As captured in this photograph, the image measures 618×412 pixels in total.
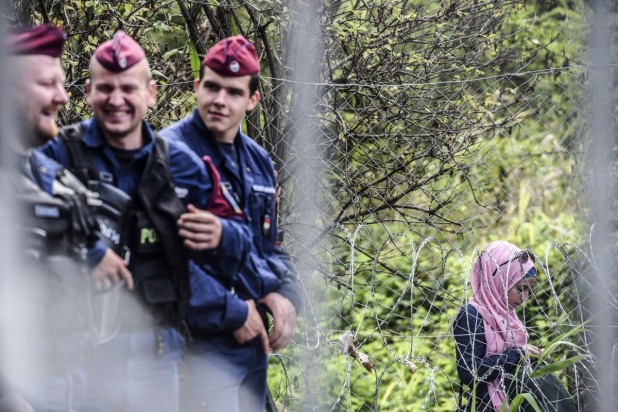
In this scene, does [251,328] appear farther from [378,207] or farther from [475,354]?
[378,207]

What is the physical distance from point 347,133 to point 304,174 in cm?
109

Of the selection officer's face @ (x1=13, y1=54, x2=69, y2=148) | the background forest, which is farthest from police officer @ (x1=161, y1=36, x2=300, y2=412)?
the background forest

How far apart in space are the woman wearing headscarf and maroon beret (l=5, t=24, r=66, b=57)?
6.76 feet

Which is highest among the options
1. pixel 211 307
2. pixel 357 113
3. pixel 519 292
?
pixel 357 113

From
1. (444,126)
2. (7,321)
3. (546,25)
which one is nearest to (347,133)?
(444,126)

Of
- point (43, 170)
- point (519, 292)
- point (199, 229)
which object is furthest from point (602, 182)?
point (43, 170)

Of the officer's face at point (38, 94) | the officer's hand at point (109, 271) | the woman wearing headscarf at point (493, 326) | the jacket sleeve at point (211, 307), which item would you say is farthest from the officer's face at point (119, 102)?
the woman wearing headscarf at point (493, 326)

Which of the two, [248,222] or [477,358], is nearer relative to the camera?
[248,222]

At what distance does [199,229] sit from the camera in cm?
367

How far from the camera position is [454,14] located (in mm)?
5957

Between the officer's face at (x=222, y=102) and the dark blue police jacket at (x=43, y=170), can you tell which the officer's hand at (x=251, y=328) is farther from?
the dark blue police jacket at (x=43, y=170)

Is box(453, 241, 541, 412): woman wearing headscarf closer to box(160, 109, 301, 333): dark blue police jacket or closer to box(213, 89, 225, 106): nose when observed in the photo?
box(160, 109, 301, 333): dark blue police jacket

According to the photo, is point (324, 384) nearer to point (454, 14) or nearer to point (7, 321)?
point (7, 321)

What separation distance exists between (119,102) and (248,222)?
0.58 meters
